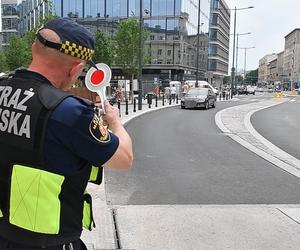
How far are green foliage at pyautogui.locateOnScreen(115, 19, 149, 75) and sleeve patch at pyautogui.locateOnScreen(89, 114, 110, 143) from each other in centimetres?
3757

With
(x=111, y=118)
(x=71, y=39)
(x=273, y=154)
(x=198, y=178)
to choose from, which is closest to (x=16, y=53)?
(x=273, y=154)

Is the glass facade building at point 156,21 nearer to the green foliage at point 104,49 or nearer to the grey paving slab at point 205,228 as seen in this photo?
the green foliage at point 104,49

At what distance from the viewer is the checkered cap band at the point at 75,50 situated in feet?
6.36

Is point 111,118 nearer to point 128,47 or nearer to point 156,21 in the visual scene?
point 128,47

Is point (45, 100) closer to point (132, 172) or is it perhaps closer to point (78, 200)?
point (78, 200)

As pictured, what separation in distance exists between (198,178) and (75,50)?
5889 mm

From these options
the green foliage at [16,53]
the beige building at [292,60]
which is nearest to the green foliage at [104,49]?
the green foliage at [16,53]

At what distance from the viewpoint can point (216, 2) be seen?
11594cm

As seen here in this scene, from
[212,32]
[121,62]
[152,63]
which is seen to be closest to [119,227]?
[121,62]

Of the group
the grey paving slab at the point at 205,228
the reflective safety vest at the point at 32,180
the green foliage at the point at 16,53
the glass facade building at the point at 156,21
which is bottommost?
the grey paving slab at the point at 205,228

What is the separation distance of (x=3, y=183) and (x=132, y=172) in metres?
6.15

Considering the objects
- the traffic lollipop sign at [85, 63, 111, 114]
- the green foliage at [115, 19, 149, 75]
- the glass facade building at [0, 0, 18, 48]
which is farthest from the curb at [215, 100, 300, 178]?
the glass facade building at [0, 0, 18, 48]

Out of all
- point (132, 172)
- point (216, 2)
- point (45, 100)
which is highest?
point (216, 2)

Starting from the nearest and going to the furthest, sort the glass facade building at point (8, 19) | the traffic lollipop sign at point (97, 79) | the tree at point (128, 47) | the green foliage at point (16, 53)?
the traffic lollipop sign at point (97, 79)
the tree at point (128, 47)
the green foliage at point (16, 53)
the glass facade building at point (8, 19)
